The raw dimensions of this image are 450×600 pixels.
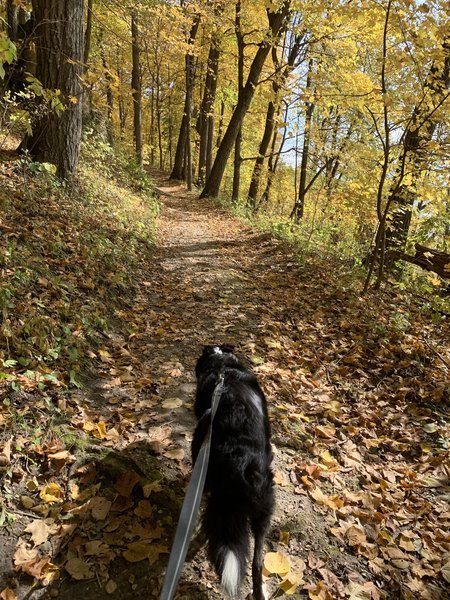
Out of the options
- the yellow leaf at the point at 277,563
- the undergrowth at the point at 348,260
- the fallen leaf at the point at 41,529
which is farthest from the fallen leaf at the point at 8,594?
the undergrowth at the point at 348,260

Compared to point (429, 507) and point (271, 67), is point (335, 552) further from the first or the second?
point (271, 67)

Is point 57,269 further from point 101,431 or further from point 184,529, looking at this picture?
point 184,529

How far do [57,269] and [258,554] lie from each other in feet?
13.7

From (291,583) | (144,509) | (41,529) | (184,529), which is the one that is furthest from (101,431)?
(184,529)

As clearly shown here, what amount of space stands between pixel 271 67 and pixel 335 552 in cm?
1952

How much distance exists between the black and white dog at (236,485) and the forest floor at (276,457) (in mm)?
522

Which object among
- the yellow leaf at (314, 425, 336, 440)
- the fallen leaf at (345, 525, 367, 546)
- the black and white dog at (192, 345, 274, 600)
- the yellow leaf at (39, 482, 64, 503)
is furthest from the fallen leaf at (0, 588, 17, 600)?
the yellow leaf at (314, 425, 336, 440)

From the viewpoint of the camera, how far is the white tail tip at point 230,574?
6.11 ft

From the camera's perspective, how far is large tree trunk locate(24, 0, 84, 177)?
22.1 feet

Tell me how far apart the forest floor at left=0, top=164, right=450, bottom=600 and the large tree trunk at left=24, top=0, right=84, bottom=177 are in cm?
302

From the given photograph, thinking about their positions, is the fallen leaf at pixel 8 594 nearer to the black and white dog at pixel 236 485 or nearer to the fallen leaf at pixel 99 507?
the fallen leaf at pixel 99 507

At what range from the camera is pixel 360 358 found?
17.0ft

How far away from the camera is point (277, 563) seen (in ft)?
8.16

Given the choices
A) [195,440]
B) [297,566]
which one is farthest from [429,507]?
[195,440]
